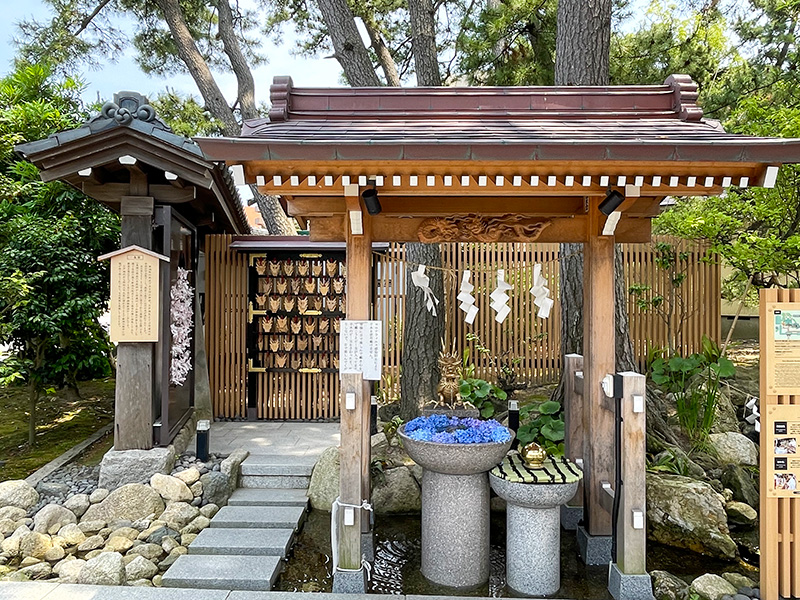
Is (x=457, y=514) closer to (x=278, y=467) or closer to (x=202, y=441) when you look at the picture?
(x=278, y=467)

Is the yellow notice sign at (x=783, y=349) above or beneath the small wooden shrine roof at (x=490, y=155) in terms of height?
beneath

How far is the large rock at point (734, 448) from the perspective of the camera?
6105 mm

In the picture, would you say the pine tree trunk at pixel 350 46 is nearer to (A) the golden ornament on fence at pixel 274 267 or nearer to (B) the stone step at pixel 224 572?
(A) the golden ornament on fence at pixel 274 267

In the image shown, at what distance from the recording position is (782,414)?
3.53 metres

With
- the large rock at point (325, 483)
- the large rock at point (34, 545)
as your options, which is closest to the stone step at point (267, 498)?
the large rock at point (325, 483)

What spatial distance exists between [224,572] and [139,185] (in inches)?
149

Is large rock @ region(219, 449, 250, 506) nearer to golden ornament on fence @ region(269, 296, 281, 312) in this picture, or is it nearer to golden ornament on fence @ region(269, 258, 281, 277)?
golden ornament on fence @ region(269, 296, 281, 312)

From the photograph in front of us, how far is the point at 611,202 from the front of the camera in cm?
387

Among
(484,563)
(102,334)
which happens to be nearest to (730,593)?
(484,563)

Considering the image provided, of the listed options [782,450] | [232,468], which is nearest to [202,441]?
[232,468]

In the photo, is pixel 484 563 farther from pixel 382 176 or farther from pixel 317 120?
pixel 317 120

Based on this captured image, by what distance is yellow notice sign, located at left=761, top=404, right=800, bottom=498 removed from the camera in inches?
138

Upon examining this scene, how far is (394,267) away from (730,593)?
5734mm

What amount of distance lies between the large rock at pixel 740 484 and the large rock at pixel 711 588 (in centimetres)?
194
